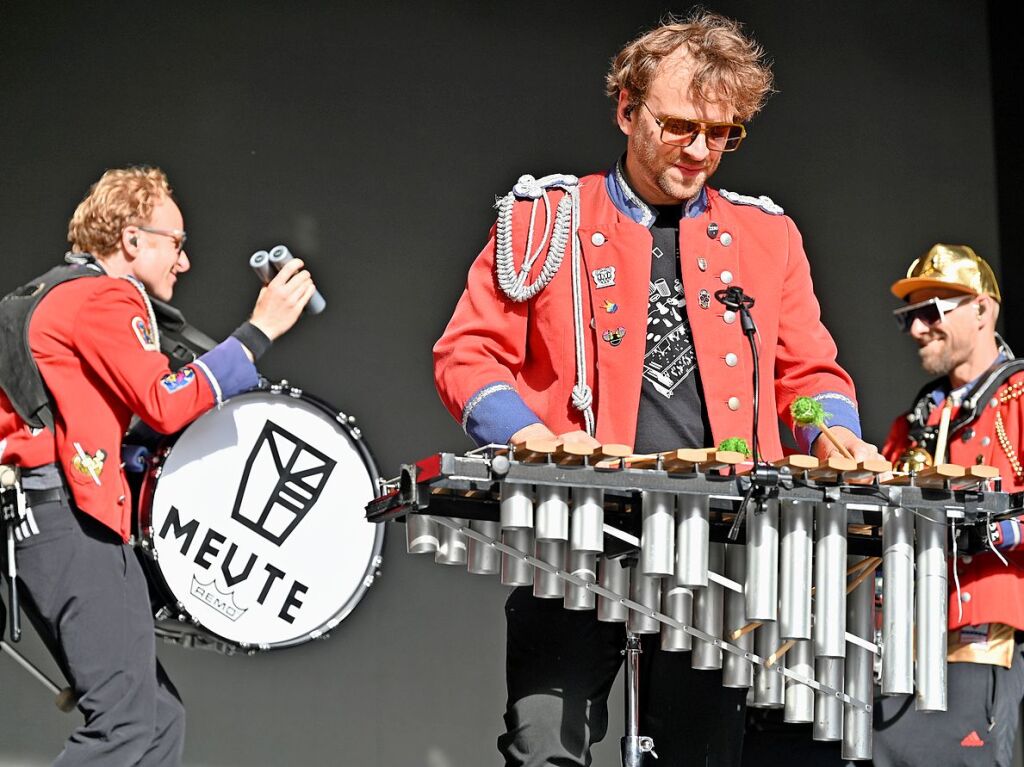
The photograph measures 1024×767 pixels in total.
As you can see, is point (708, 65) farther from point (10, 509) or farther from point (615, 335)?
point (10, 509)

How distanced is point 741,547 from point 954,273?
2.03m

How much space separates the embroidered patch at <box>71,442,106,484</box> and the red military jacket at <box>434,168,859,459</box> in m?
1.00

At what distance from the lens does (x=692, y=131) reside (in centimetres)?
304

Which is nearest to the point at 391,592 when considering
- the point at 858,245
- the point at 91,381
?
the point at 91,381

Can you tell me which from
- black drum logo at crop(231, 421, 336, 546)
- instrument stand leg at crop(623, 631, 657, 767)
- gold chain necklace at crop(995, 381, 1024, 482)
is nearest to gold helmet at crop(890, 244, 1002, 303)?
gold chain necklace at crop(995, 381, 1024, 482)

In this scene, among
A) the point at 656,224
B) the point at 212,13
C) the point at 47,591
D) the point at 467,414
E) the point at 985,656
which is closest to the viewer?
the point at 467,414

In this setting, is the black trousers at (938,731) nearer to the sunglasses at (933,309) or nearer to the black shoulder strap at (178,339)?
the sunglasses at (933,309)

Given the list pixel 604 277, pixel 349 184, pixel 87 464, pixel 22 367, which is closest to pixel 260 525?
pixel 87 464

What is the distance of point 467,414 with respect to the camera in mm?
2918

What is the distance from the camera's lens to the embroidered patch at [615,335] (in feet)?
→ 9.84

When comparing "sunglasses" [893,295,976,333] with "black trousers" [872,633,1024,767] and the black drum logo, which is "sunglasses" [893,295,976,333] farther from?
the black drum logo

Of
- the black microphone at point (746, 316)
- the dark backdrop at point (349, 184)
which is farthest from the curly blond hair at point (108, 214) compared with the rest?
the black microphone at point (746, 316)

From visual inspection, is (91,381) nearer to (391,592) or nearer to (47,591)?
(47,591)

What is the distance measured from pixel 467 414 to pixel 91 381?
1.24 metres
